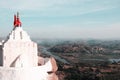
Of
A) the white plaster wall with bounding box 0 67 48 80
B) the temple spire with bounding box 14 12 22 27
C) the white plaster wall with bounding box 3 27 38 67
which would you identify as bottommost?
the white plaster wall with bounding box 0 67 48 80

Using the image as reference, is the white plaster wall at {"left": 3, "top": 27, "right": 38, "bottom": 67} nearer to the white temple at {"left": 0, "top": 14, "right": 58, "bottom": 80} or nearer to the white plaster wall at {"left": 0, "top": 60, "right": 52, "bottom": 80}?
the white temple at {"left": 0, "top": 14, "right": 58, "bottom": 80}

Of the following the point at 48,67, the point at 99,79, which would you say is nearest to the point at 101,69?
the point at 99,79

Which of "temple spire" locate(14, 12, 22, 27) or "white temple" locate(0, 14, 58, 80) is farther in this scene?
"temple spire" locate(14, 12, 22, 27)

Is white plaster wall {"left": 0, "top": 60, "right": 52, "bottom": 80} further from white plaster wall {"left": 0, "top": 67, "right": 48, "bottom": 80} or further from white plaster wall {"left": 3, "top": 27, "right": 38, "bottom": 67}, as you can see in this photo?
white plaster wall {"left": 3, "top": 27, "right": 38, "bottom": 67}

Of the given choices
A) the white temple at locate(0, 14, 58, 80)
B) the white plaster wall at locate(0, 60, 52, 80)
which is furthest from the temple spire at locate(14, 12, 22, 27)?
the white plaster wall at locate(0, 60, 52, 80)

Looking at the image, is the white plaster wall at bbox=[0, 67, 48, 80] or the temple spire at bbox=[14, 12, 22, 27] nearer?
the white plaster wall at bbox=[0, 67, 48, 80]

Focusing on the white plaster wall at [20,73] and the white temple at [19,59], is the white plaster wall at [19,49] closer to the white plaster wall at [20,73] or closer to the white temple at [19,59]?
the white temple at [19,59]

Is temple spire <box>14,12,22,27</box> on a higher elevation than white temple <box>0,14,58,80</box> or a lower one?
higher

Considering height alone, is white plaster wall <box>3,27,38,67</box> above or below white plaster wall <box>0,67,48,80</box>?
above
